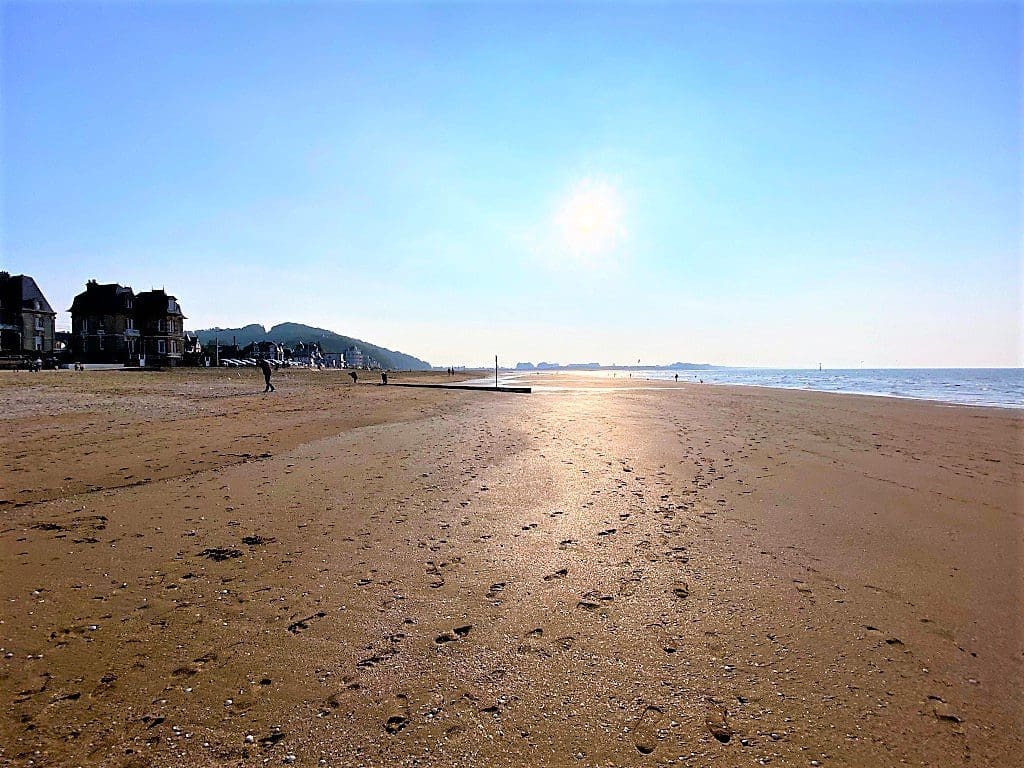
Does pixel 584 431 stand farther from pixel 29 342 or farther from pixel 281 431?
pixel 29 342

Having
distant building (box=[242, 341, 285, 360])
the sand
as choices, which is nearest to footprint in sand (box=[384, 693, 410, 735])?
the sand

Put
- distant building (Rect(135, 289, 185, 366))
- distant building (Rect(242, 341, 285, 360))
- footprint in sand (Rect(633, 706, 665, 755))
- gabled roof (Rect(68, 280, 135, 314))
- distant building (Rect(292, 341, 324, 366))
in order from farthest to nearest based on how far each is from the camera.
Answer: distant building (Rect(292, 341, 324, 366)) < distant building (Rect(242, 341, 285, 360)) < distant building (Rect(135, 289, 185, 366)) < gabled roof (Rect(68, 280, 135, 314)) < footprint in sand (Rect(633, 706, 665, 755))

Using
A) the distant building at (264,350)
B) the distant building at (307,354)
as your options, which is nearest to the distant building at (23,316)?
the distant building at (264,350)

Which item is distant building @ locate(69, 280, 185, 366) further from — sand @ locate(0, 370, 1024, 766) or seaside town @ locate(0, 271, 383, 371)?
sand @ locate(0, 370, 1024, 766)

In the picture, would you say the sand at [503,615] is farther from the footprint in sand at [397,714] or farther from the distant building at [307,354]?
the distant building at [307,354]

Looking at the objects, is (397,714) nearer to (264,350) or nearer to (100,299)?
(100,299)

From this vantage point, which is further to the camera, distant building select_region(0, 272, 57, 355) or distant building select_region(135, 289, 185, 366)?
distant building select_region(135, 289, 185, 366)

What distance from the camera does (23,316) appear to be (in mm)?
56562

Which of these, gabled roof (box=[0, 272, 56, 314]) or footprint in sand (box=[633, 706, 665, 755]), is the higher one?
gabled roof (box=[0, 272, 56, 314])

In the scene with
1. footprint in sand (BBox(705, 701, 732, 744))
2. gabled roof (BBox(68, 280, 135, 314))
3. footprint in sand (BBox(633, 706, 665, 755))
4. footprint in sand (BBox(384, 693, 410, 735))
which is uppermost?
gabled roof (BBox(68, 280, 135, 314))

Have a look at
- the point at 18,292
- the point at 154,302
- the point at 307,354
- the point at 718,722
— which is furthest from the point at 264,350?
the point at 718,722

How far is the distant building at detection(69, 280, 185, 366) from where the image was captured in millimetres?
63603

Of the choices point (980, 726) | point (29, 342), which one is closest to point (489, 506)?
point (980, 726)

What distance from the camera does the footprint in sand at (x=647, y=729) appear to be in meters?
2.91
